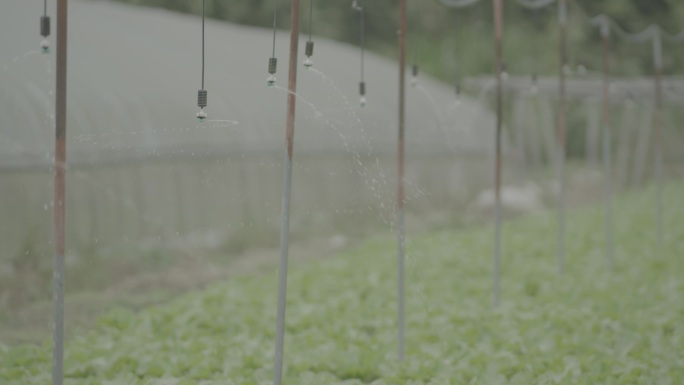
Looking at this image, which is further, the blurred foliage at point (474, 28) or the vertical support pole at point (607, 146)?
the blurred foliage at point (474, 28)

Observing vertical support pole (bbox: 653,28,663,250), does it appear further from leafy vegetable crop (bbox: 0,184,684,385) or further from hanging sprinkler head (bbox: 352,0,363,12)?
hanging sprinkler head (bbox: 352,0,363,12)

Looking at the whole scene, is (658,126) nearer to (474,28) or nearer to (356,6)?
(356,6)

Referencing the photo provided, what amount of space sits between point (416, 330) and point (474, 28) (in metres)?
21.1

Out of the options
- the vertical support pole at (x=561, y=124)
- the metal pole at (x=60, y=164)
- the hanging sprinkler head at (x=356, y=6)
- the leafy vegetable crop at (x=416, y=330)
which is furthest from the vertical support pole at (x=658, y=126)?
the metal pole at (x=60, y=164)

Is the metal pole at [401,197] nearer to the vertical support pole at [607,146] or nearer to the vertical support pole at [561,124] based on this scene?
the vertical support pole at [561,124]

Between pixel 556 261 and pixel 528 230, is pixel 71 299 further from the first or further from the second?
pixel 528 230

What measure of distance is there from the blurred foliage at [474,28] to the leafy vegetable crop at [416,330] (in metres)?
16.2

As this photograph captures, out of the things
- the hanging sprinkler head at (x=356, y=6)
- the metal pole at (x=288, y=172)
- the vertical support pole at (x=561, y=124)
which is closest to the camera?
the metal pole at (x=288, y=172)

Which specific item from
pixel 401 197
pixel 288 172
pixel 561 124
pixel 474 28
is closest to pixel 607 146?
pixel 561 124

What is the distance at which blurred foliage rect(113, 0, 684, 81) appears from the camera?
25.6 m

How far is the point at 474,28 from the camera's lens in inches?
1035

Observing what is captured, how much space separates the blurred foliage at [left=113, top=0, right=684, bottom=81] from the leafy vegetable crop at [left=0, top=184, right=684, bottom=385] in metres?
16.2

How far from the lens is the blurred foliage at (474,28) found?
83.9ft

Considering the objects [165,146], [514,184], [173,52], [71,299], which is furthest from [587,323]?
[514,184]
